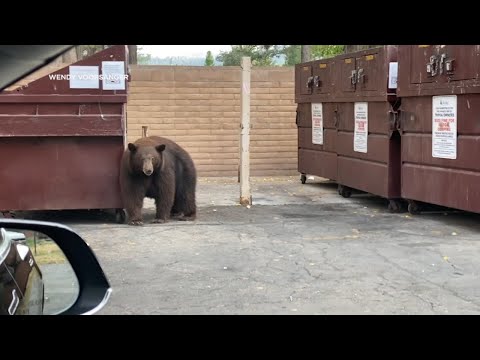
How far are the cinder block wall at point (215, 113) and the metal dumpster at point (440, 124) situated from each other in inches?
223

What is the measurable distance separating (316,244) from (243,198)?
135 inches

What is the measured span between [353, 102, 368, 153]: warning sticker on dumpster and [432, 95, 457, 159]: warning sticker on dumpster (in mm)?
1948

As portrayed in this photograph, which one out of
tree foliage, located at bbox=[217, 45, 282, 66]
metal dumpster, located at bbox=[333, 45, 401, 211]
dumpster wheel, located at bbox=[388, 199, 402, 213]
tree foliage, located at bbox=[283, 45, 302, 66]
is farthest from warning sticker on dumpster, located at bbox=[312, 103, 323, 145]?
tree foliage, located at bbox=[283, 45, 302, 66]

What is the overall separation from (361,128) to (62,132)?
4943 millimetres

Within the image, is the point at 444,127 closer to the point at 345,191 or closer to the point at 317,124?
the point at 345,191

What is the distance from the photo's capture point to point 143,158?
968 centimetres

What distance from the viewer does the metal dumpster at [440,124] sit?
907 centimetres

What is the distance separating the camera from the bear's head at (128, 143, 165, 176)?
9.66m

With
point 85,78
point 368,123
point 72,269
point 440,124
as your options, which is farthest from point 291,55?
point 72,269

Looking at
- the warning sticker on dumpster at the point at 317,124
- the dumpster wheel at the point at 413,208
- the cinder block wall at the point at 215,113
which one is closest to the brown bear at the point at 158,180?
the dumpster wheel at the point at 413,208

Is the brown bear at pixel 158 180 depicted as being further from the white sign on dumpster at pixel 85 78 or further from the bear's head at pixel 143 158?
the white sign on dumpster at pixel 85 78
